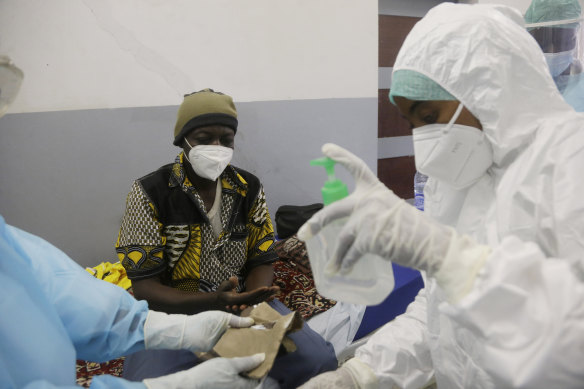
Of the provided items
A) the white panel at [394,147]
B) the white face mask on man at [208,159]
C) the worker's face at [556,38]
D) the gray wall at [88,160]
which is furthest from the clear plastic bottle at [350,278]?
the white panel at [394,147]

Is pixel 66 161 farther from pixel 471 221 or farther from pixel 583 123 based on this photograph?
pixel 583 123

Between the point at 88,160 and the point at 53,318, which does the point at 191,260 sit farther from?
the point at 88,160

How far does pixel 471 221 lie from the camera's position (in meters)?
0.97

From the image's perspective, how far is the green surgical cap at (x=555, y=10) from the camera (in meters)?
2.30

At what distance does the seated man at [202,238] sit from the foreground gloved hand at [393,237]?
2.54 ft

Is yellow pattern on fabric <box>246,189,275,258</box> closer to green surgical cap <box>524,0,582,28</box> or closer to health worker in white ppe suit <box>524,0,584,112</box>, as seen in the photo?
health worker in white ppe suit <box>524,0,584,112</box>

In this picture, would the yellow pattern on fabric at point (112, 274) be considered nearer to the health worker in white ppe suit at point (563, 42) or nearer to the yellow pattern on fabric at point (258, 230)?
the yellow pattern on fabric at point (258, 230)

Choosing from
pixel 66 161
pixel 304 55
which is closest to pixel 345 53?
pixel 304 55

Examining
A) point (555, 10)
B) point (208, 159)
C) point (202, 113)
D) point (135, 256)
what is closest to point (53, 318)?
point (135, 256)

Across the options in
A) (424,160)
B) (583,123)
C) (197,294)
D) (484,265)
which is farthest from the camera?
(197,294)

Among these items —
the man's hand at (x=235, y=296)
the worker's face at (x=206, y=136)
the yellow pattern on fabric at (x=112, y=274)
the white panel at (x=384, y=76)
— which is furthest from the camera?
the white panel at (x=384, y=76)

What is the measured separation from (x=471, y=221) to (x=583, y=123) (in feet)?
1.07

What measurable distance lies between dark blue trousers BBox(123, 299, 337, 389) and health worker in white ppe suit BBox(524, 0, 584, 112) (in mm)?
2125

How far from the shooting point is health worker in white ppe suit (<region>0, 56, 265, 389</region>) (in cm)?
71
